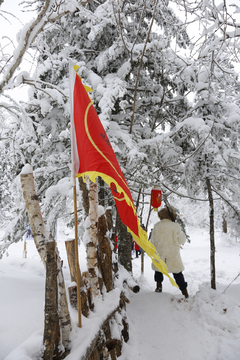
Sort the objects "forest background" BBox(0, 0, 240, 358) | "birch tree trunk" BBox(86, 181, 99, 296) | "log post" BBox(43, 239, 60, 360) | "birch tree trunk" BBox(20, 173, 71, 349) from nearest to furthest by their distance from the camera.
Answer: "log post" BBox(43, 239, 60, 360), "birch tree trunk" BBox(20, 173, 71, 349), "birch tree trunk" BBox(86, 181, 99, 296), "forest background" BBox(0, 0, 240, 358)

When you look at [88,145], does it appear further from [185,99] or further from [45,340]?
[185,99]

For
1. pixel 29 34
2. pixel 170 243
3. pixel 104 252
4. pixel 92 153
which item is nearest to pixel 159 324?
pixel 170 243

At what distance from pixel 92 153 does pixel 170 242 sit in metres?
3.21

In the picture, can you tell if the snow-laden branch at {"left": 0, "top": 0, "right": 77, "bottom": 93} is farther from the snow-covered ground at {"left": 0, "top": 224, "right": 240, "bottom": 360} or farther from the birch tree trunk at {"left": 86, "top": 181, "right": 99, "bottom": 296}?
the snow-covered ground at {"left": 0, "top": 224, "right": 240, "bottom": 360}

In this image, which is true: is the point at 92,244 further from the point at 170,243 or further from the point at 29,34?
the point at 170,243

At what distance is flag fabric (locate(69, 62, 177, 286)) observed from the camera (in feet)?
6.31

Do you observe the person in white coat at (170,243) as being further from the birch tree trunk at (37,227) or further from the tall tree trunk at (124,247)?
the birch tree trunk at (37,227)

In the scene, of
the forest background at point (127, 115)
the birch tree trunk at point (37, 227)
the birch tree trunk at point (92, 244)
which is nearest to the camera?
the birch tree trunk at point (37, 227)

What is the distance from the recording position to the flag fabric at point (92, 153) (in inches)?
75.7

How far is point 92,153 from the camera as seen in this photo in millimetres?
1936

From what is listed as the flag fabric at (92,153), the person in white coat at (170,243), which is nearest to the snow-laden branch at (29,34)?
the flag fabric at (92,153)

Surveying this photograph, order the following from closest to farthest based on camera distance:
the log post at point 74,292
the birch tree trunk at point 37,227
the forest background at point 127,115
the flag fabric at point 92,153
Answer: the birch tree trunk at point 37,227 → the flag fabric at point 92,153 → the log post at point 74,292 → the forest background at point 127,115

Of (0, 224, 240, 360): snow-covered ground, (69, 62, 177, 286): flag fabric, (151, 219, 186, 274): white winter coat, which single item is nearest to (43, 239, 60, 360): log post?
(0, 224, 240, 360): snow-covered ground

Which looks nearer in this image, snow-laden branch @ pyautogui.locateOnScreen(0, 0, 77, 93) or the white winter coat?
snow-laden branch @ pyautogui.locateOnScreen(0, 0, 77, 93)
